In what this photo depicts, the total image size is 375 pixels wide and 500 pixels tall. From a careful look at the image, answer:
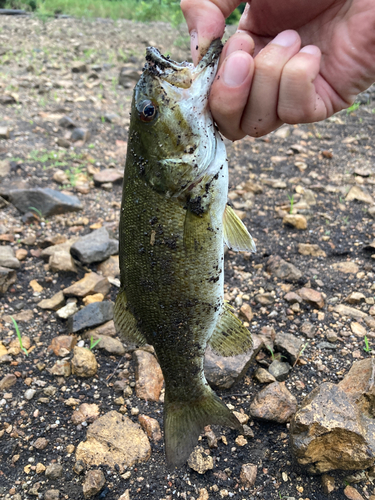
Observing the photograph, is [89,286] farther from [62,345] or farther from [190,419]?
[190,419]

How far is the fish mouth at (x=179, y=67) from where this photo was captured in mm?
2010

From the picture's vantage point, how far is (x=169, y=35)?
11.8 m

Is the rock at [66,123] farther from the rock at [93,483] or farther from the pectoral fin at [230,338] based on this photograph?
the rock at [93,483]

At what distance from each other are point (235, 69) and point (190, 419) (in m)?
1.88

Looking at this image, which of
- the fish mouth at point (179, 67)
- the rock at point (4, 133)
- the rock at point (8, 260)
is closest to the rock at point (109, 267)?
the rock at point (8, 260)

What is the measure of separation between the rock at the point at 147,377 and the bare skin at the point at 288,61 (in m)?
1.91

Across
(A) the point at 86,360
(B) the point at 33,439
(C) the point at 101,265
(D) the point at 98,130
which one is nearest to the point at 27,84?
(D) the point at 98,130

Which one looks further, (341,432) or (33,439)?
(33,439)

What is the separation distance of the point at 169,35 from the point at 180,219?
37.4 feet

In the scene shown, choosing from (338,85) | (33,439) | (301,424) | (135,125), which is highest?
(338,85)

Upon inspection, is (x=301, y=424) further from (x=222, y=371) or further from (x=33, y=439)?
(x=33, y=439)

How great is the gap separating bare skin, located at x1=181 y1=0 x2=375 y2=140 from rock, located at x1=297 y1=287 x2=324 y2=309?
1.91 meters

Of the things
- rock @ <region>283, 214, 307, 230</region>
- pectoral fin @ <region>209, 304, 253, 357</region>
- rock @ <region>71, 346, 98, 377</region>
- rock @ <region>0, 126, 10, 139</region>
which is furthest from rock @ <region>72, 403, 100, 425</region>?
rock @ <region>0, 126, 10, 139</region>

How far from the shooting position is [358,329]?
3.46 meters
